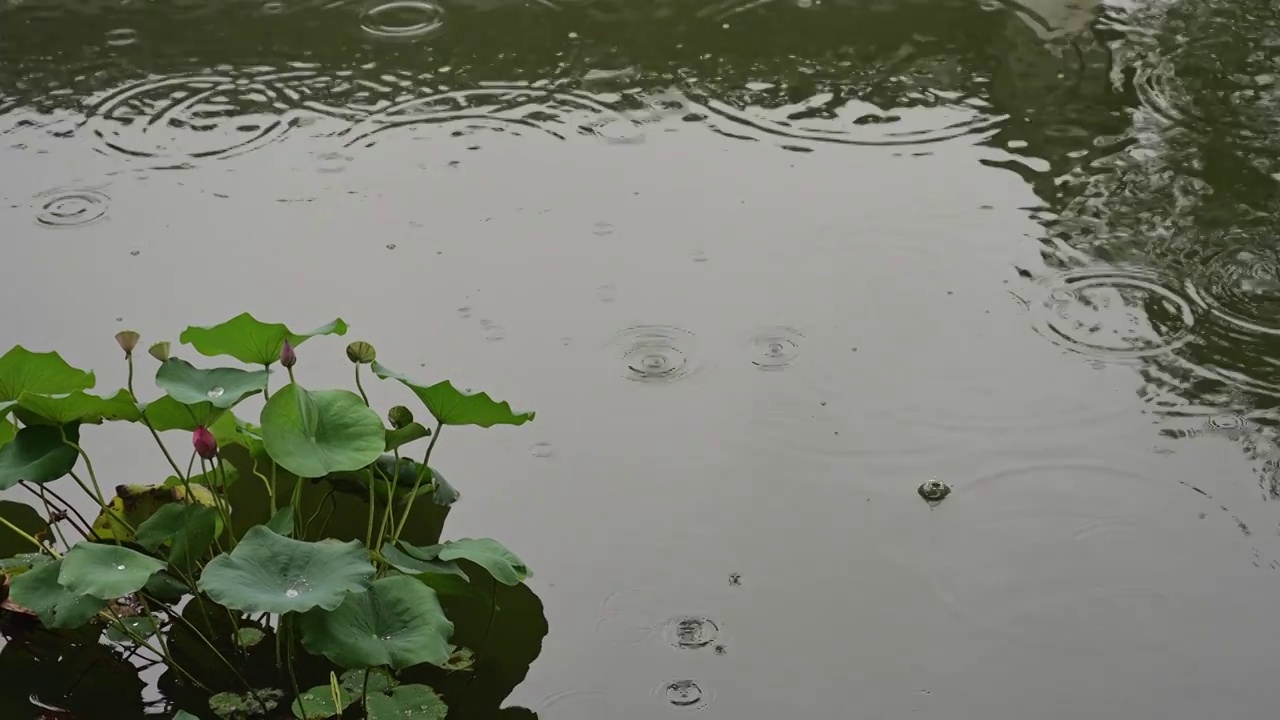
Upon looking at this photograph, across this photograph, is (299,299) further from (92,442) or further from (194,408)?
(194,408)

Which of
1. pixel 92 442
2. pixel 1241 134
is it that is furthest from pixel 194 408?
pixel 1241 134

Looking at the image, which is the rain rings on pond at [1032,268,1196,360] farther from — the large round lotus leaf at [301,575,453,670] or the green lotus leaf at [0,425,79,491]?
the green lotus leaf at [0,425,79,491]

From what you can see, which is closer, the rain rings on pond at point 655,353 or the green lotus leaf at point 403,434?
the green lotus leaf at point 403,434

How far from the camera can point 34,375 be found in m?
1.54

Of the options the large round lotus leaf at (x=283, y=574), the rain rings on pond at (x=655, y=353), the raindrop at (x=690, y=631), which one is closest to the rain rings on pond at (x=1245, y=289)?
the rain rings on pond at (x=655, y=353)

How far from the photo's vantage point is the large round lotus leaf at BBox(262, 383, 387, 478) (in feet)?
4.80

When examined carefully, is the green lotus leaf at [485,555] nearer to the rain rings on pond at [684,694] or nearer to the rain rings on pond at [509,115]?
the rain rings on pond at [684,694]

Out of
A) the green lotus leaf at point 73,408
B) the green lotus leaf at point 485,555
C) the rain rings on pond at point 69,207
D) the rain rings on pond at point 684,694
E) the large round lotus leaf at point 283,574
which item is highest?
the green lotus leaf at point 73,408

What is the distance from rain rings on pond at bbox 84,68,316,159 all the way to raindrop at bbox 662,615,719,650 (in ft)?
4.73

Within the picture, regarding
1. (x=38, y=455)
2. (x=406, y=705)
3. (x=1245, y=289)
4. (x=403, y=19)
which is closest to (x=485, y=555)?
(x=406, y=705)

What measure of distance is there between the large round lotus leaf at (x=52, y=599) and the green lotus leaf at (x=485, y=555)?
13.6 inches

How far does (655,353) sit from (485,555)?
66cm

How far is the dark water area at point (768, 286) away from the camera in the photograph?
1.67m

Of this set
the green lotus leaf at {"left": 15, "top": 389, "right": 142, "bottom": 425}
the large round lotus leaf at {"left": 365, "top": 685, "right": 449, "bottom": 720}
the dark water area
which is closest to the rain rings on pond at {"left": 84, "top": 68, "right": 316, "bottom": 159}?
the dark water area
